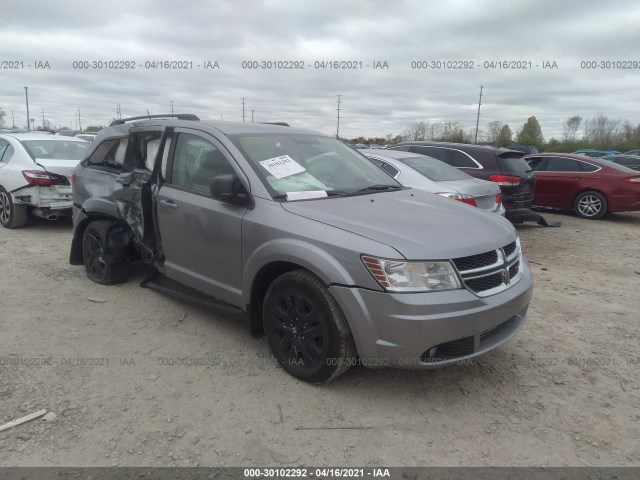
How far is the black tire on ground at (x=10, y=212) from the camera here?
7777mm

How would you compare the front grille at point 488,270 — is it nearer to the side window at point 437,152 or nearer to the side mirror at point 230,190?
the side mirror at point 230,190

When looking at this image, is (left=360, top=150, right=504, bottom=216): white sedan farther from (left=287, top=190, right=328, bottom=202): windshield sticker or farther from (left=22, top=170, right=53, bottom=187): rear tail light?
(left=22, top=170, right=53, bottom=187): rear tail light

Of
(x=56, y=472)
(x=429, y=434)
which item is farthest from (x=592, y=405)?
(x=56, y=472)

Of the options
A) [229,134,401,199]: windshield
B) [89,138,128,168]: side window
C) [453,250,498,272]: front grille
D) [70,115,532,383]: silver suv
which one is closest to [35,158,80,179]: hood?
[89,138,128,168]: side window

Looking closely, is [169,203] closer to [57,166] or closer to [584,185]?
[57,166]

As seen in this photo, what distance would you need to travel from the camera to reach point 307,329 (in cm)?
314

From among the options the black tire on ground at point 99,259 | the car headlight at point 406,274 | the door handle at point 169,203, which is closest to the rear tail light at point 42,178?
the black tire on ground at point 99,259

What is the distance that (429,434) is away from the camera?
9.07ft

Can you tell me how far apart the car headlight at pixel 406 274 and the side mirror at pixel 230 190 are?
1.11m

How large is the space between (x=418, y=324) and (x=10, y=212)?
25.5 feet

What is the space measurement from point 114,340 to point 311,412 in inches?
76.1

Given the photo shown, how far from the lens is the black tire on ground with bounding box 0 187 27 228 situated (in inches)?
306

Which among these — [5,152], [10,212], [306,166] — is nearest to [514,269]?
[306,166]

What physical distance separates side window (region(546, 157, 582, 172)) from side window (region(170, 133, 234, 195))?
9891mm
